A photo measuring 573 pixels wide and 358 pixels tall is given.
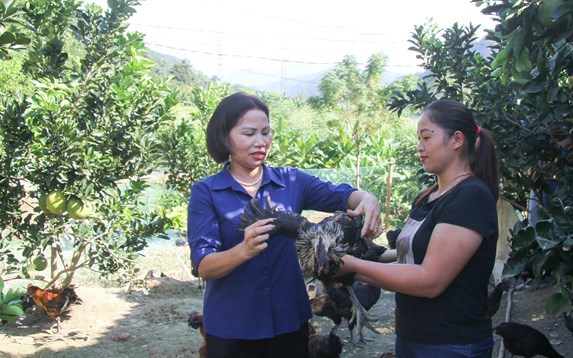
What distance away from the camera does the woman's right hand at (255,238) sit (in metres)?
1.98

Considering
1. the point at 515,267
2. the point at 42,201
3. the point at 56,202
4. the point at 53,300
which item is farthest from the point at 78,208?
the point at 515,267

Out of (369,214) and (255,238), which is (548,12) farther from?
(255,238)

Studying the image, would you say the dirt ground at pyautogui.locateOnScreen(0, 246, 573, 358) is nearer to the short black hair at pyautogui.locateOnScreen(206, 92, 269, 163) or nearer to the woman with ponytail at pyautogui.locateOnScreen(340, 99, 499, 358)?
the woman with ponytail at pyautogui.locateOnScreen(340, 99, 499, 358)

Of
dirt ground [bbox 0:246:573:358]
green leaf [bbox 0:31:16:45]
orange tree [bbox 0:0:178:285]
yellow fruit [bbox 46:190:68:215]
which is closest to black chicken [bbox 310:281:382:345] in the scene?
dirt ground [bbox 0:246:573:358]

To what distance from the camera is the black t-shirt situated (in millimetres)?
1983

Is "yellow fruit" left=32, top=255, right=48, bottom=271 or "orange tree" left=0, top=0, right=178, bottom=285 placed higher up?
"orange tree" left=0, top=0, right=178, bottom=285

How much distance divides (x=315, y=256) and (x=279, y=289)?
29 cm

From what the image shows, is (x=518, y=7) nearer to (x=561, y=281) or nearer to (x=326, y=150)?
(x=561, y=281)

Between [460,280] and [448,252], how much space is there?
0.19 meters

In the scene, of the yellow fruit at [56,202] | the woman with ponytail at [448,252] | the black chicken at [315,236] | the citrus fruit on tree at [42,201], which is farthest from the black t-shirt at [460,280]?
the citrus fruit on tree at [42,201]

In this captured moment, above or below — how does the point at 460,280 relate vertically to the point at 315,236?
below

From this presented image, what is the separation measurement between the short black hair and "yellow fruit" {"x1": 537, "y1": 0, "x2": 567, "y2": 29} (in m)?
A: 1.15

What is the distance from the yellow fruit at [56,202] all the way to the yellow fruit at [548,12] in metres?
4.28

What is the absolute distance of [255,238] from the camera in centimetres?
198
